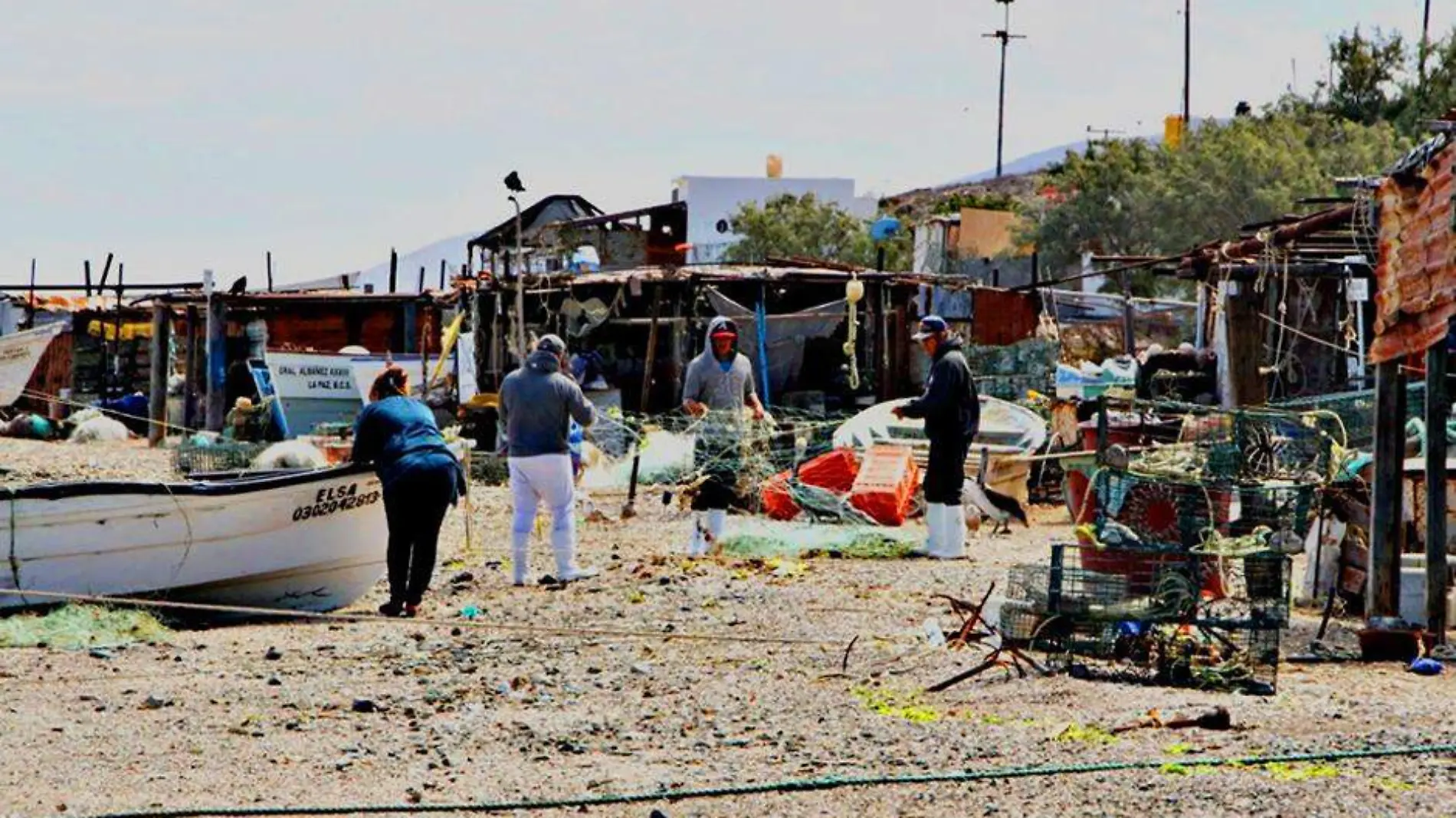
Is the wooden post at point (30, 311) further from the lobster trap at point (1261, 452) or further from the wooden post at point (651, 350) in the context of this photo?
the lobster trap at point (1261, 452)

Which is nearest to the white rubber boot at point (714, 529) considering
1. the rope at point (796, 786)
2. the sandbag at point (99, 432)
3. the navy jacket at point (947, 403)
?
the navy jacket at point (947, 403)

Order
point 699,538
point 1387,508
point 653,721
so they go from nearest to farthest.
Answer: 1. point 653,721
2. point 1387,508
3. point 699,538

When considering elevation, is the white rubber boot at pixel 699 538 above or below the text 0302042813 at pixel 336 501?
below

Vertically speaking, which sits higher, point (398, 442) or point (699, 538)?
point (398, 442)

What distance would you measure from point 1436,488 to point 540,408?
5.69m

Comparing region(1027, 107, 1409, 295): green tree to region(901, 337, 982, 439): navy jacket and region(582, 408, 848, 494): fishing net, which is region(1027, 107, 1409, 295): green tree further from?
region(901, 337, 982, 439): navy jacket

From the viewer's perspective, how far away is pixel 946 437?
14789mm

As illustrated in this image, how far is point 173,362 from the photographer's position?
41250mm

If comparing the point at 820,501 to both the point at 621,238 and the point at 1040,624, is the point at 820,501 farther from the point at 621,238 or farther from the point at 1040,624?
the point at 621,238

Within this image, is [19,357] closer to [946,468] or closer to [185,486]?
[185,486]

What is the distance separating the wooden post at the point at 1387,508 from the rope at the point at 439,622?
2.92 m

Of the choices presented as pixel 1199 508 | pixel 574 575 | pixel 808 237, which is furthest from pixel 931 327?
pixel 808 237

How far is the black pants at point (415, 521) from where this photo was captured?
41.8 ft

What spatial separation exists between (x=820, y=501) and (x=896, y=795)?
32.6 ft
